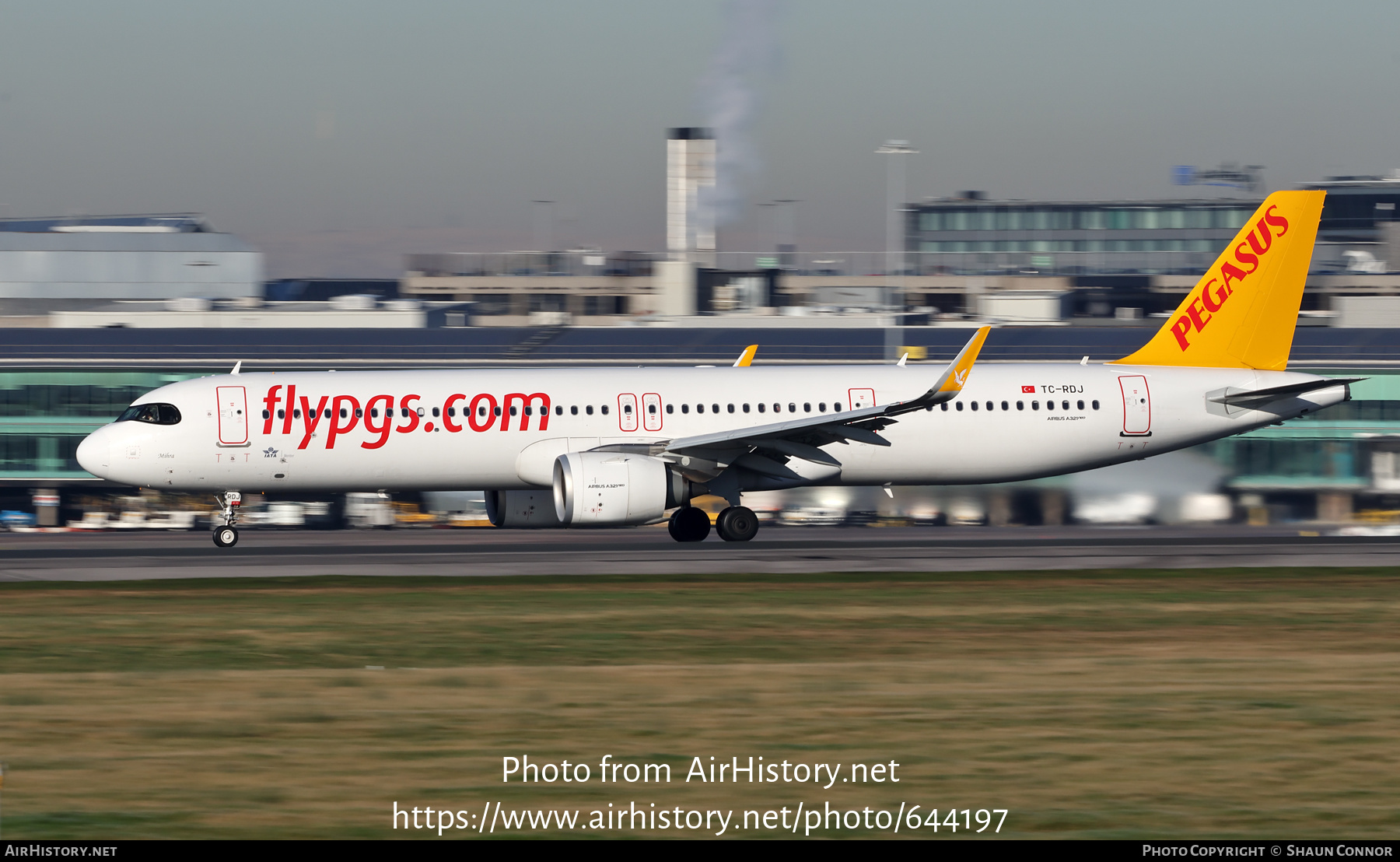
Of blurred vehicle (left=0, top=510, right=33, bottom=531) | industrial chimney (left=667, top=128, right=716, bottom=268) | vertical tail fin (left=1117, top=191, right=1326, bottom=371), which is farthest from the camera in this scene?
industrial chimney (left=667, top=128, right=716, bottom=268)

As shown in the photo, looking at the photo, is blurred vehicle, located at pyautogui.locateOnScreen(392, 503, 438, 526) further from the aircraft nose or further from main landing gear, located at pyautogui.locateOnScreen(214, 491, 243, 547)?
the aircraft nose

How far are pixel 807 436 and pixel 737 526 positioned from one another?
2639 mm

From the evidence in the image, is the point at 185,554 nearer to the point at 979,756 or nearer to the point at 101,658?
the point at 101,658

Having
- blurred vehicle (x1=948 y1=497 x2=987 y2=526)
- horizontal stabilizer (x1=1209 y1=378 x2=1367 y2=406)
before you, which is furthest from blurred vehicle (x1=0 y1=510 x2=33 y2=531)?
horizontal stabilizer (x1=1209 y1=378 x2=1367 y2=406)

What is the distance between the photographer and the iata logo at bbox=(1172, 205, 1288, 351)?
118ft

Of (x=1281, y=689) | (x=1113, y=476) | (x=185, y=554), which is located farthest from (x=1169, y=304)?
(x=1281, y=689)

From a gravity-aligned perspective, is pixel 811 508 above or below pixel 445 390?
below

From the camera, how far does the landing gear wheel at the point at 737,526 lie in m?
33.5

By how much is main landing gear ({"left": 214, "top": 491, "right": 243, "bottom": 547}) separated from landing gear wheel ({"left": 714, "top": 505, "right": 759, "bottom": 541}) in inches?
395

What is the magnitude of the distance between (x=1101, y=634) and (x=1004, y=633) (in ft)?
3.82

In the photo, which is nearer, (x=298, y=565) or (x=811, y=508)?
(x=298, y=565)

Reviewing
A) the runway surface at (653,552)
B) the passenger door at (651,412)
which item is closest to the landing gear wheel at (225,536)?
the runway surface at (653,552)
